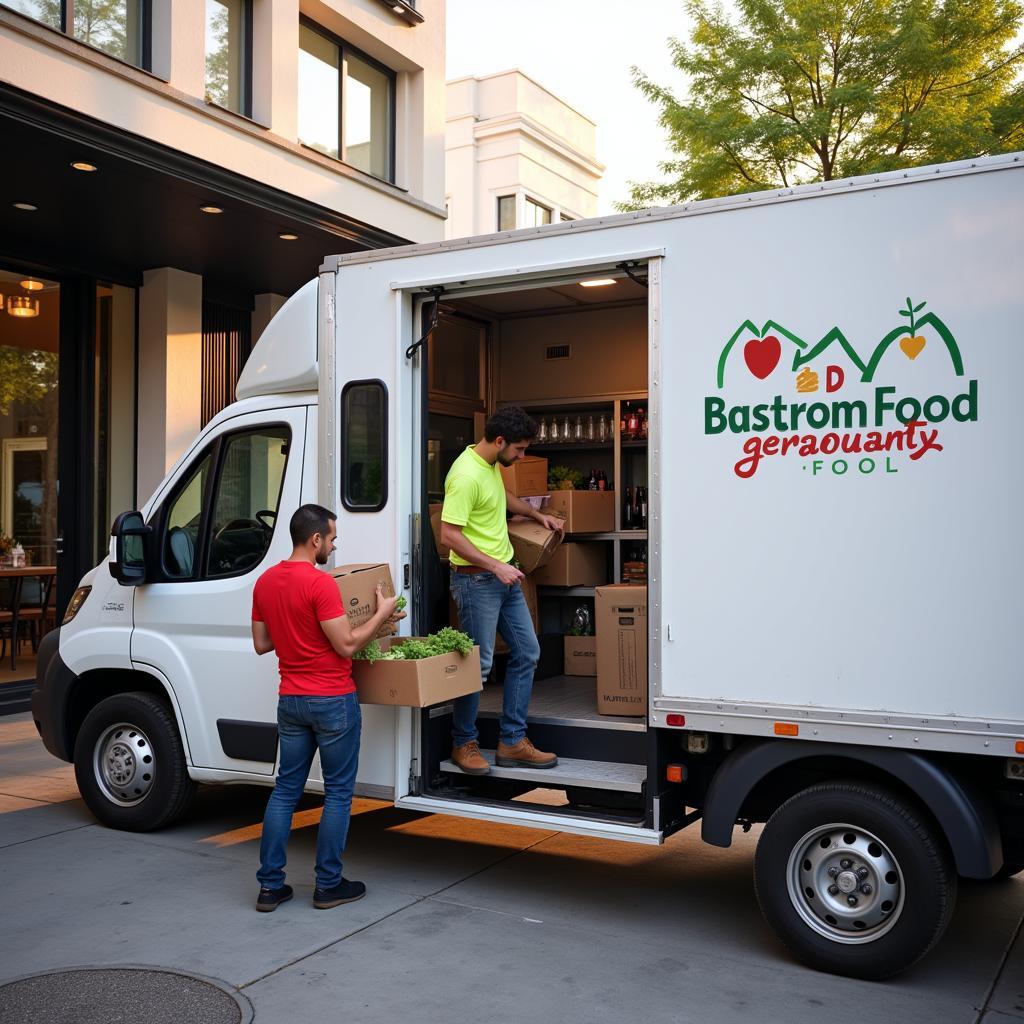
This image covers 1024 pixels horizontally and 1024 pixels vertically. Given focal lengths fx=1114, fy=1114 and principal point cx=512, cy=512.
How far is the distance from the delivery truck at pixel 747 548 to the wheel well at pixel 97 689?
10 centimetres

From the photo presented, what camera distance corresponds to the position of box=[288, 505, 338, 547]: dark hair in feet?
16.0

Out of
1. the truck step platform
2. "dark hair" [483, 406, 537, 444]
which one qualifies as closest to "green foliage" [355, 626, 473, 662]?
the truck step platform

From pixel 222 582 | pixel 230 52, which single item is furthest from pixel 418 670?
pixel 230 52

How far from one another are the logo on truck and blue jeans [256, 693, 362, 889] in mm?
2069

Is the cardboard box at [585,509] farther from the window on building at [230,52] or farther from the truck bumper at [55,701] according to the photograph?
the window on building at [230,52]

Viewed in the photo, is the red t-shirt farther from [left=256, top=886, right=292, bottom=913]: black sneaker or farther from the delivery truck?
[left=256, top=886, right=292, bottom=913]: black sneaker

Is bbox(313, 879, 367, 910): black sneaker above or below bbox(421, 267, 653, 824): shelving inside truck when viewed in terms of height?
below

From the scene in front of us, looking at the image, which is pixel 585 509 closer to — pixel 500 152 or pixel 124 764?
pixel 124 764

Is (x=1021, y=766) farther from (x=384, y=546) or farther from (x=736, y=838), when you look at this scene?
(x=384, y=546)

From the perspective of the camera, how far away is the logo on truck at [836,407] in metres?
4.13

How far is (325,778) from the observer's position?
500 centimetres

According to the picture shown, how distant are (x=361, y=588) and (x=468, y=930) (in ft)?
5.12

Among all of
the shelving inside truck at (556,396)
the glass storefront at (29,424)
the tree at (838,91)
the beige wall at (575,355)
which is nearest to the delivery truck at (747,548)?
the shelving inside truck at (556,396)

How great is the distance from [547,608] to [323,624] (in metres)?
3.21
